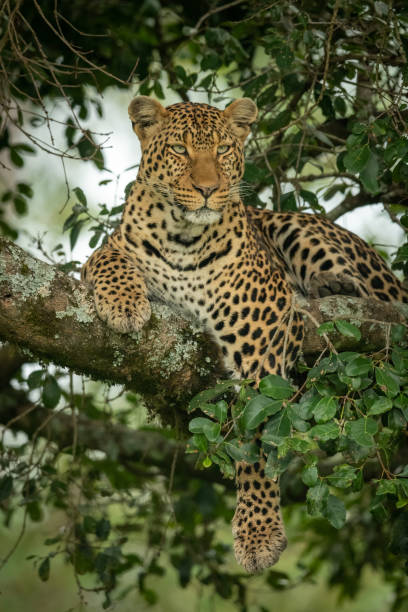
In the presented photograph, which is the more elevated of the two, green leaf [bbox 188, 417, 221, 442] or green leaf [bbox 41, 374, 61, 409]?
green leaf [bbox 188, 417, 221, 442]

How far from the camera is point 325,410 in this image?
375 cm

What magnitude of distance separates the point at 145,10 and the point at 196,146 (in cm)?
316

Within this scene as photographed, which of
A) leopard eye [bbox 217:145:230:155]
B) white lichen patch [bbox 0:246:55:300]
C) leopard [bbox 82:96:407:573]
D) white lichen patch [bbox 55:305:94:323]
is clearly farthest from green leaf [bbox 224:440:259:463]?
leopard eye [bbox 217:145:230:155]

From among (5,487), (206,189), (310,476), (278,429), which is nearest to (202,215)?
(206,189)

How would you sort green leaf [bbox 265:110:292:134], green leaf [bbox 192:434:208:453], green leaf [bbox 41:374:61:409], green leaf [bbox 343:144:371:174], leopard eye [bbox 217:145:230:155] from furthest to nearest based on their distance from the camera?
green leaf [bbox 265:110:292:134] < green leaf [bbox 41:374:61:409] < leopard eye [bbox 217:145:230:155] < green leaf [bbox 343:144:371:174] < green leaf [bbox 192:434:208:453]

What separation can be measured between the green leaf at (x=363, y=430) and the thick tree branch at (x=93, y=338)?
58 cm

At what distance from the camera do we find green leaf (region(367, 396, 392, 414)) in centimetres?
376

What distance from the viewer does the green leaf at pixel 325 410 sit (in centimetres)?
373

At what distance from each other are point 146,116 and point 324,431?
275cm

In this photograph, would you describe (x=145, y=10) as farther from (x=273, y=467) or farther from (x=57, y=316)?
(x=273, y=467)

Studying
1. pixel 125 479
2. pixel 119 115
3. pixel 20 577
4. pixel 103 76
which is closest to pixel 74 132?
pixel 103 76

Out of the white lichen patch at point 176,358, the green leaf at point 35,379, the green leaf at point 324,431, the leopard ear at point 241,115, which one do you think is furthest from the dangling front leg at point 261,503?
the green leaf at point 35,379

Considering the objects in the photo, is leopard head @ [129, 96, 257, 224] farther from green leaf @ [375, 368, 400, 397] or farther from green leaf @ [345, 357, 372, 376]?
green leaf @ [375, 368, 400, 397]

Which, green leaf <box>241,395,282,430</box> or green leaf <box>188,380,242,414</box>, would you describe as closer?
green leaf <box>241,395,282,430</box>
